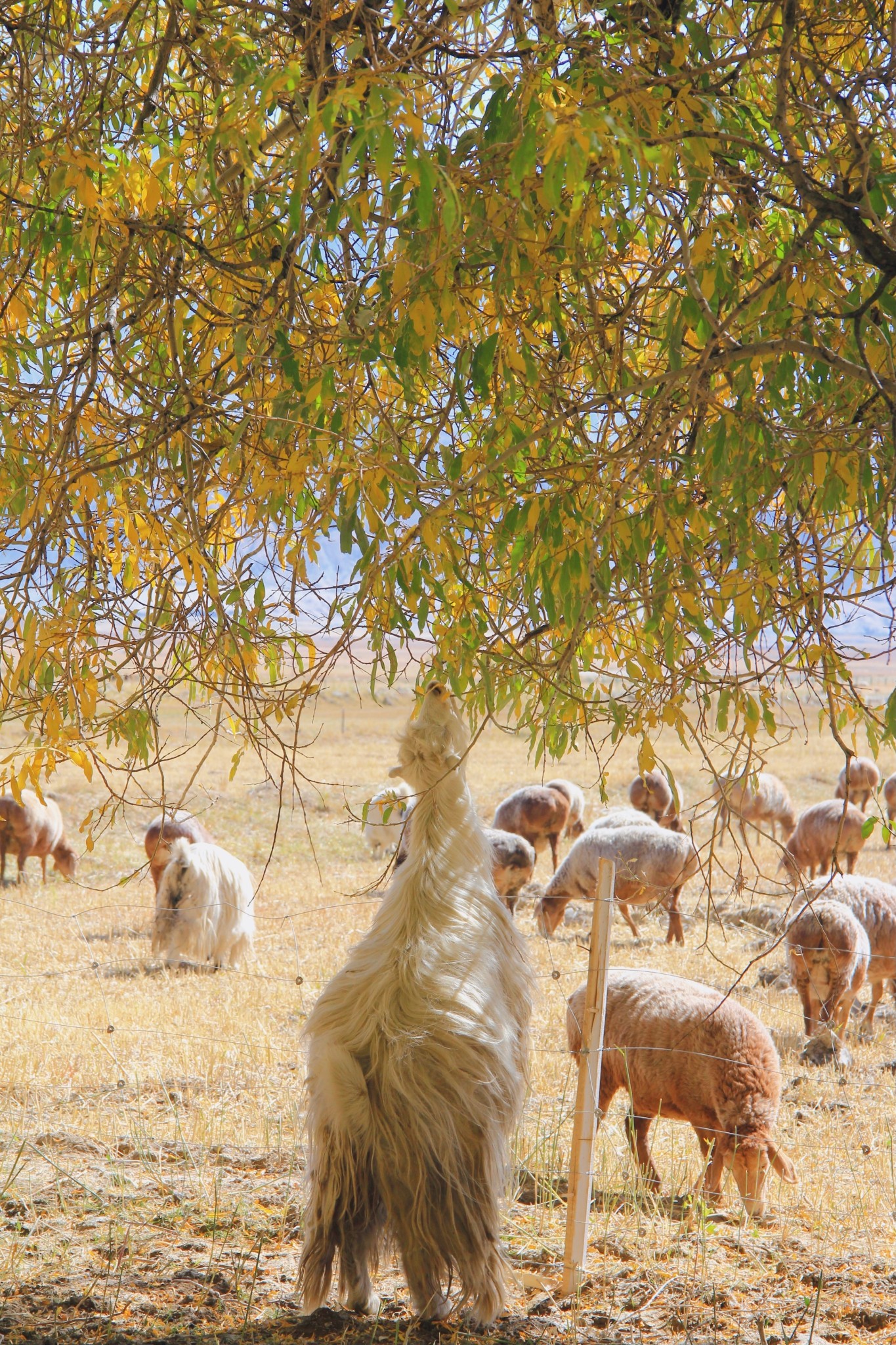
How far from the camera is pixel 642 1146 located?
5387 mm

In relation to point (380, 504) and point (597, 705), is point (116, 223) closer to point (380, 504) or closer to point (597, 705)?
point (380, 504)

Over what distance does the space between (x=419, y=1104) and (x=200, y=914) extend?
7.85 m

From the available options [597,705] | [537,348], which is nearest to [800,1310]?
[597,705]

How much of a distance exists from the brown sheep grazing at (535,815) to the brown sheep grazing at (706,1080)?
10053mm

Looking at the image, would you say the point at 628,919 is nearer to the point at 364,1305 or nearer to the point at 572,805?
the point at 572,805

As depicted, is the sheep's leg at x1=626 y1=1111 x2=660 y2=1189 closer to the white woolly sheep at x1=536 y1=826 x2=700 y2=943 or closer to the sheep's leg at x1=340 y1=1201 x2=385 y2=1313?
the sheep's leg at x1=340 y1=1201 x2=385 y2=1313

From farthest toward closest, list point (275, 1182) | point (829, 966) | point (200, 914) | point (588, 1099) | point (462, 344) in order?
point (200, 914) → point (829, 966) → point (275, 1182) → point (588, 1099) → point (462, 344)

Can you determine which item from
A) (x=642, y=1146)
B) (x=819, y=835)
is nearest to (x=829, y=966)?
(x=642, y=1146)

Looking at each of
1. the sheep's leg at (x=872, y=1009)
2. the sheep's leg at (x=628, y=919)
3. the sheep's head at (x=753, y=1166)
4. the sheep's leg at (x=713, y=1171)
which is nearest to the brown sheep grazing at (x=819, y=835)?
the sheep's leg at (x=628, y=919)

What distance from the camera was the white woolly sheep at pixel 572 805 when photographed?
1698 cm

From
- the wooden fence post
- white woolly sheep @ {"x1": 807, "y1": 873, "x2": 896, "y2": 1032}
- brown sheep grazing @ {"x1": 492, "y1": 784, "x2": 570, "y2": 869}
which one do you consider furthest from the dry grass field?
brown sheep grazing @ {"x1": 492, "y1": 784, "x2": 570, "y2": 869}

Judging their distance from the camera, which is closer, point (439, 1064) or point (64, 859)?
point (439, 1064)

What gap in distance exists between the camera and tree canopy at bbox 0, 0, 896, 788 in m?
2.92

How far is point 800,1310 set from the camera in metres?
3.94
